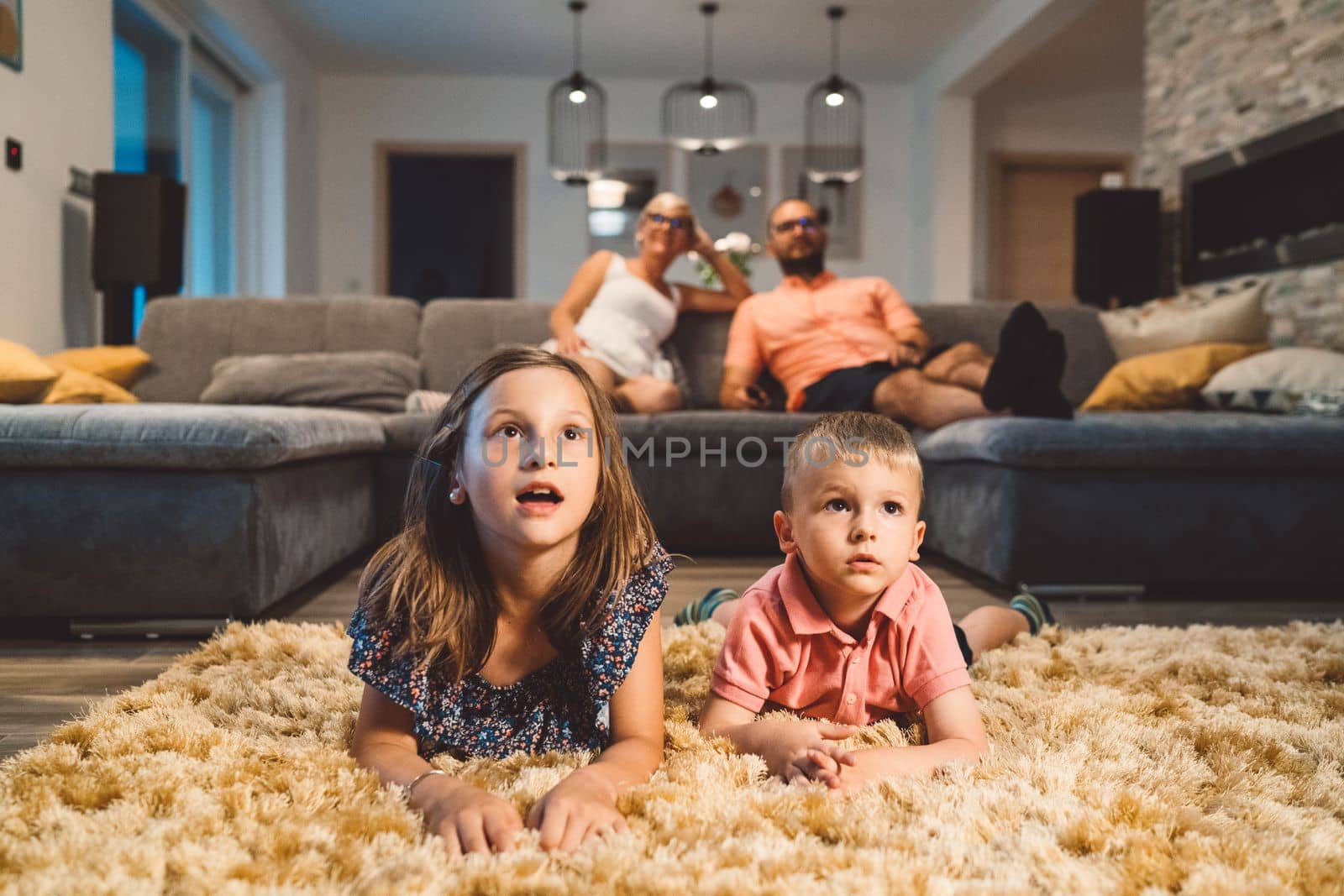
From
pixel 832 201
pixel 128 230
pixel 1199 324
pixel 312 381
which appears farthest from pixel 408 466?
pixel 832 201

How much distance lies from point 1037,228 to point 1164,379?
16.5ft

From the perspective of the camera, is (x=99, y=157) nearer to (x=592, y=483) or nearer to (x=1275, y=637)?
(x=592, y=483)

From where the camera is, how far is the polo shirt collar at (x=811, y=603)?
1.10 m

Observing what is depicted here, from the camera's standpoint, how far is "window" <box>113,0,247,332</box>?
4.45 metres

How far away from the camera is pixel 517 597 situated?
1071mm

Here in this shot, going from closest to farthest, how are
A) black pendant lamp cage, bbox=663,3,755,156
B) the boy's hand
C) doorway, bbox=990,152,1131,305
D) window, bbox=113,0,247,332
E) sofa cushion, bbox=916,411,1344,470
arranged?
1. the boy's hand
2. sofa cushion, bbox=916,411,1344,470
3. window, bbox=113,0,247,332
4. black pendant lamp cage, bbox=663,3,755,156
5. doorway, bbox=990,152,1131,305

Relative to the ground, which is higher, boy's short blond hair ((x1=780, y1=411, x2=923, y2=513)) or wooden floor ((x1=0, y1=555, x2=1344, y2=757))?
boy's short blond hair ((x1=780, y1=411, x2=923, y2=513))

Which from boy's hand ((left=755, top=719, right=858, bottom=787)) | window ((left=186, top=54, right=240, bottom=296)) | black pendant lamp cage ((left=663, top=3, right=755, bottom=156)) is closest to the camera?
boy's hand ((left=755, top=719, right=858, bottom=787))

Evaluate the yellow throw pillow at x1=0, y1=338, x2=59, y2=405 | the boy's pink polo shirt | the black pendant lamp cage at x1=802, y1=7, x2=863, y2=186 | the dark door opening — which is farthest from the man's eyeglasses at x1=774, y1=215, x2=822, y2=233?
the dark door opening

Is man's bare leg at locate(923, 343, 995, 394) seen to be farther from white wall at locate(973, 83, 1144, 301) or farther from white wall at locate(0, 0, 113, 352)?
white wall at locate(973, 83, 1144, 301)

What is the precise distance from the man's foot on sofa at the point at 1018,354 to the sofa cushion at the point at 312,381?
6.18 feet

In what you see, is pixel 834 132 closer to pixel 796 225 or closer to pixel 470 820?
pixel 796 225

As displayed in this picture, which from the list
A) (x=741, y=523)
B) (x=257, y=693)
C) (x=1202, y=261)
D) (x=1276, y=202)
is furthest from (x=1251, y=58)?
(x=257, y=693)

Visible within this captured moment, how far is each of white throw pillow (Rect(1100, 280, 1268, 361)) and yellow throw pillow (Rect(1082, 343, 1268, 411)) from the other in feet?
0.48
